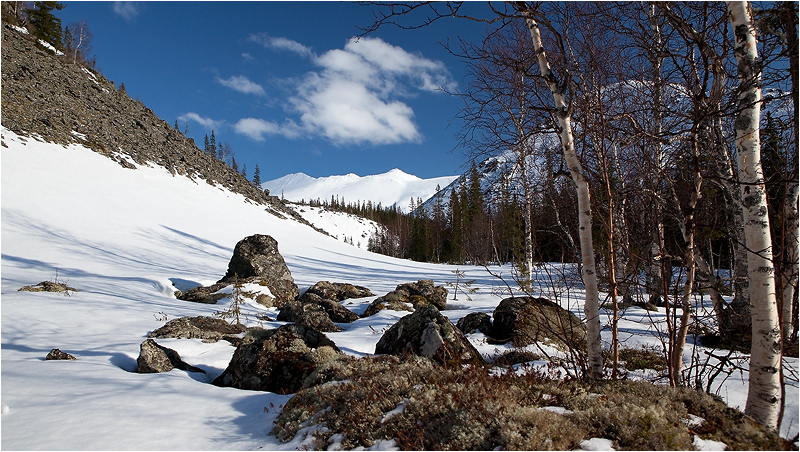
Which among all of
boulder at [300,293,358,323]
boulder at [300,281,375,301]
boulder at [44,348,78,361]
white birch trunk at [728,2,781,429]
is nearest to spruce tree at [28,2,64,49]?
boulder at [300,281,375,301]

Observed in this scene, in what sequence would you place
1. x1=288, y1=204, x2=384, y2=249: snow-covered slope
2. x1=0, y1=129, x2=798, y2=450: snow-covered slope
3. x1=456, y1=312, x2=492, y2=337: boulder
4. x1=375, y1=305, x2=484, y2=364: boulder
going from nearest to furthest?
x1=0, y1=129, x2=798, y2=450: snow-covered slope
x1=375, y1=305, x2=484, y2=364: boulder
x1=456, y1=312, x2=492, y2=337: boulder
x1=288, y1=204, x2=384, y2=249: snow-covered slope

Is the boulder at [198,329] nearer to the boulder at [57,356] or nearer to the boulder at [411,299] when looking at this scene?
the boulder at [57,356]

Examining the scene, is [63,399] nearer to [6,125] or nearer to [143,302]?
[143,302]

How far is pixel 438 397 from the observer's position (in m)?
3.27

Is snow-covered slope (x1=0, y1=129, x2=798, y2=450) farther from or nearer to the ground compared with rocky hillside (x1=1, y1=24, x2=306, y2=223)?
nearer to the ground

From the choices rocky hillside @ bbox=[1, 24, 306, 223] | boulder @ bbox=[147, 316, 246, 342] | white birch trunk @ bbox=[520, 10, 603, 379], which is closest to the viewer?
white birch trunk @ bbox=[520, 10, 603, 379]

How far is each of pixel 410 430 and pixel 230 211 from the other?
30728mm

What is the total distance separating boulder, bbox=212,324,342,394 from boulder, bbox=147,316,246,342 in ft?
6.78

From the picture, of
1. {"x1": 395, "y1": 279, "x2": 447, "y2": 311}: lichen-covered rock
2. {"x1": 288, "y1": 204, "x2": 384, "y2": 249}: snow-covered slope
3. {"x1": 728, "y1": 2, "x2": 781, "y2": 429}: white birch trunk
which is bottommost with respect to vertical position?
{"x1": 395, "y1": 279, "x2": 447, "y2": 311}: lichen-covered rock

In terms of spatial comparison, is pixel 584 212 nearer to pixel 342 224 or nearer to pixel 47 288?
pixel 47 288

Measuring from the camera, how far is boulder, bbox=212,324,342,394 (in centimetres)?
478

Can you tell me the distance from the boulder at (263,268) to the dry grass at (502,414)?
29.3 ft

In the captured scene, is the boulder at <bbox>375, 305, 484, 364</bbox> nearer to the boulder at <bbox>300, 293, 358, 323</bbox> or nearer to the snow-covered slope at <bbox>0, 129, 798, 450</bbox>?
the snow-covered slope at <bbox>0, 129, 798, 450</bbox>

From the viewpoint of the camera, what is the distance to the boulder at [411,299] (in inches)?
405
